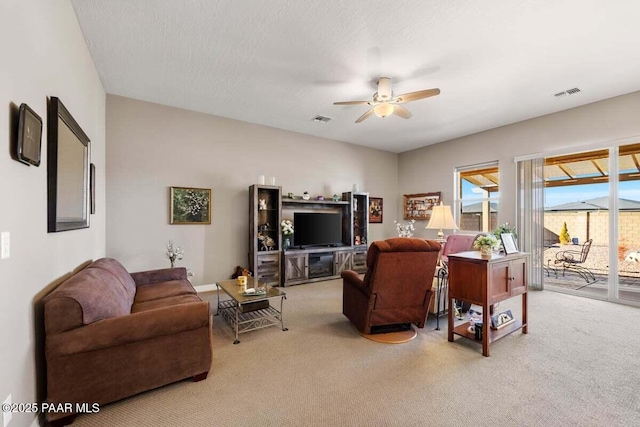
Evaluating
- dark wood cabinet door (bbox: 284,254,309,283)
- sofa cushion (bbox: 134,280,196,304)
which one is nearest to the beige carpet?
sofa cushion (bbox: 134,280,196,304)

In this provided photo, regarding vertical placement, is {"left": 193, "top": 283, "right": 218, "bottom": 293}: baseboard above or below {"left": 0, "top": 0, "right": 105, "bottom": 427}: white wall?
below

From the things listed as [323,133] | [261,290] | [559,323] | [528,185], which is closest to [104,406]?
[261,290]

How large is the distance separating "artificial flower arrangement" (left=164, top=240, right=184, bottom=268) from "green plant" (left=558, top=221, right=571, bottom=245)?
6850 mm

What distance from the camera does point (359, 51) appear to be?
306 centimetres

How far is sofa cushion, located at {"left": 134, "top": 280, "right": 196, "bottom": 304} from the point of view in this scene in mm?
2962

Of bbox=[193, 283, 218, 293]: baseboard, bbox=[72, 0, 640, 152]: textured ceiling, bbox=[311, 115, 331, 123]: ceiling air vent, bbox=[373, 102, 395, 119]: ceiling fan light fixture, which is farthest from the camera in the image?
bbox=[311, 115, 331, 123]: ceiling air vent

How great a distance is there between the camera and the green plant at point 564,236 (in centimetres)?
526

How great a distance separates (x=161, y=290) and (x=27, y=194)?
6.18 ft

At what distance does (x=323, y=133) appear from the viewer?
6.08 metres

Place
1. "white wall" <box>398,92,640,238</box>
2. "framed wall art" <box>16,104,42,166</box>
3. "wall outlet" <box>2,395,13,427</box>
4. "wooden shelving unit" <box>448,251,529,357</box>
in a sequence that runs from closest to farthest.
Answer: "wall outlet" <box>2,395,13,427</box>, "framed wall art" <box>16,104,42,166</box>, "wooden shelving unit" <box>448,251,529,357</box>, "white wall" <box>398,92,640,238</box>

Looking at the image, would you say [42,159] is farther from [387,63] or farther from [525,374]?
[525,374]

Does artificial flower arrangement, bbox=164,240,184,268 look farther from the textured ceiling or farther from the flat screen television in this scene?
the textured ceiling

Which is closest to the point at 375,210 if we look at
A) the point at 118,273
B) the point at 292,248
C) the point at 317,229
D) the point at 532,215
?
the point at 317,229

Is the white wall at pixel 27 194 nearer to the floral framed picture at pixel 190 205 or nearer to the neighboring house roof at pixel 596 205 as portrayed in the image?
the floral framed picture at pixel 190 205
